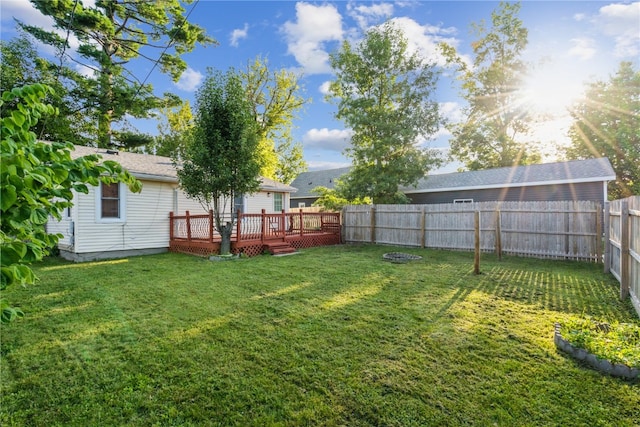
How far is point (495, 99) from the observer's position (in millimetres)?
22484

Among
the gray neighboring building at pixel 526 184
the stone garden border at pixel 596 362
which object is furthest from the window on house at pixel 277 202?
the stone garden border at pixel 596 362

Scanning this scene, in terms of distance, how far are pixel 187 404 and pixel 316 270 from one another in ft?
16.6

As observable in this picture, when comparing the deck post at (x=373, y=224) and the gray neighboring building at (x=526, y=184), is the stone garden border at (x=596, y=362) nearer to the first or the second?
the deck post at (x=373, y=224)

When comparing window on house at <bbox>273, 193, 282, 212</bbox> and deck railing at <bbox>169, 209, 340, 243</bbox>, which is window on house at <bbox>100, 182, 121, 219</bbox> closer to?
deck railing at <bbox>169, 209, 340, 243</bbox>

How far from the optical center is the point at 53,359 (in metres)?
3.05

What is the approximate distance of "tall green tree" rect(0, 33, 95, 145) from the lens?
14.2m

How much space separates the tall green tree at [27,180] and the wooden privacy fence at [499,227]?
9.94 meters

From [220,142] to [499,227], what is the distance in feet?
Answer: 28.6

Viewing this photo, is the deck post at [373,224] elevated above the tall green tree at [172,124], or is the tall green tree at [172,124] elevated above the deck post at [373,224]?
the tall green tree at [172,124]

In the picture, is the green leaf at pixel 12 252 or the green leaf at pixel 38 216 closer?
the green leaf at pixel 12 252

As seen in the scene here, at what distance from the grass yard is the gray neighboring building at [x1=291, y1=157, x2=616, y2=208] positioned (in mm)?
10294

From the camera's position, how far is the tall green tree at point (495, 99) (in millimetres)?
21016

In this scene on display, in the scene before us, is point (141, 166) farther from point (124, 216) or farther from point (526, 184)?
point (526, 184)

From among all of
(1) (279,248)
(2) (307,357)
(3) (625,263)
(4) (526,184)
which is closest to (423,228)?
(1) (279,248)
